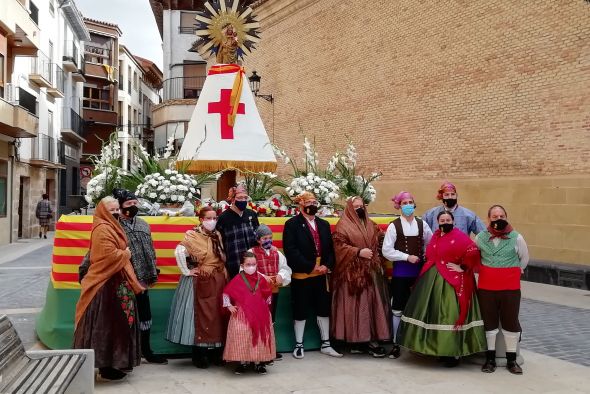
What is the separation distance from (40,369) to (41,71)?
2439 cm

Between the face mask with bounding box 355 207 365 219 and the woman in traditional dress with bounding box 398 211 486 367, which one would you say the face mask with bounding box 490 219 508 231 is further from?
the face mask with bounding box 355 207 365 219

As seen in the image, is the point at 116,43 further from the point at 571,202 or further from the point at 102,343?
the point at 102,343

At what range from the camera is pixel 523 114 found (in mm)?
12992

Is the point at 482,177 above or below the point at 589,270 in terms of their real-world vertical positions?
above

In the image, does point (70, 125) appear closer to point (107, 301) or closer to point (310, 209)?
point (310, 209)

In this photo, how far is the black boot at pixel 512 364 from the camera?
6.08 meters

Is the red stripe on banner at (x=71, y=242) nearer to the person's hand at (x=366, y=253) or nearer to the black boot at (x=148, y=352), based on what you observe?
the black boot at (x=148, y=352)

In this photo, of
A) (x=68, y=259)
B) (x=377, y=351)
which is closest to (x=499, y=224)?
(x=377, y=351)

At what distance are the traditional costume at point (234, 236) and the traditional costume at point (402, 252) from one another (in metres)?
1.48

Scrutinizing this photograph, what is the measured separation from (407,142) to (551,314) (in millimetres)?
8110

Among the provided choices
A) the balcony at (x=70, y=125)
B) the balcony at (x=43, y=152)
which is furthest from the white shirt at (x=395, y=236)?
the balcony at (x=70, y=125)

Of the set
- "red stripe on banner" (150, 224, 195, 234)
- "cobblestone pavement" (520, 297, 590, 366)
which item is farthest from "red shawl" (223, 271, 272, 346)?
"cobblestone pavement" (520, 297, 590, 366)

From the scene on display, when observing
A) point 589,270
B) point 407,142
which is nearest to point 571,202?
point 589,270

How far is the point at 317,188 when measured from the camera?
25.5 ft
